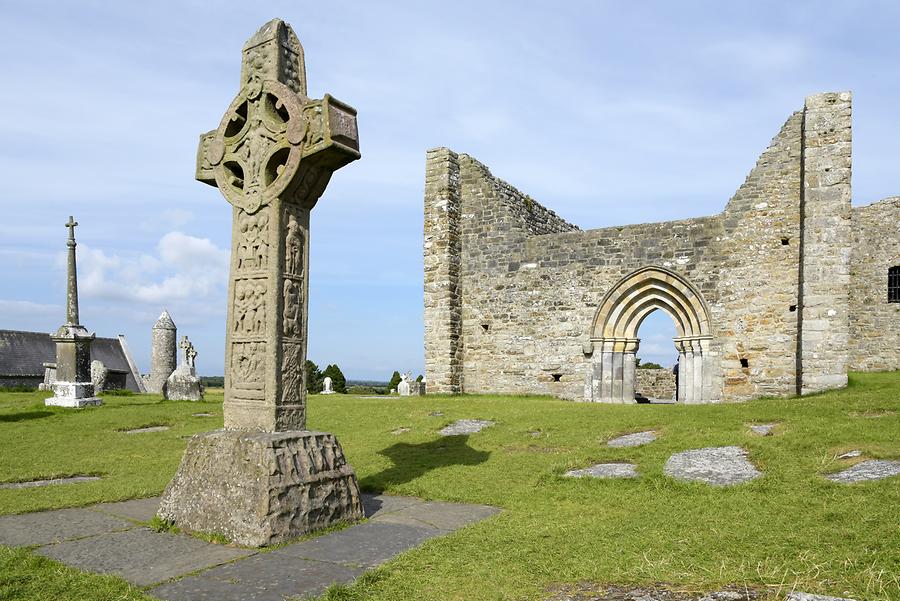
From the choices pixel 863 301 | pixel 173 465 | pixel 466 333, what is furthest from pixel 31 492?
pixel 863 301

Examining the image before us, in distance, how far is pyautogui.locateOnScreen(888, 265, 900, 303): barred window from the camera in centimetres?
1870

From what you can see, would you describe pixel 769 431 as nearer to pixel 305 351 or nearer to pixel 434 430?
pixel 434 430

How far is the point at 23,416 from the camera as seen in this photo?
11594 mm

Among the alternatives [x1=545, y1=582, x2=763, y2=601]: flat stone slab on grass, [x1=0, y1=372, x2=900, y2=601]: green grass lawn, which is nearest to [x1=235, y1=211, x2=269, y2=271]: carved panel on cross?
[x1=0, y1=372, x2=900, y2=601]: green grass lawn

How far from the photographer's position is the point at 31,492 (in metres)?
5.68

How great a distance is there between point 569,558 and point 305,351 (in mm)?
2493

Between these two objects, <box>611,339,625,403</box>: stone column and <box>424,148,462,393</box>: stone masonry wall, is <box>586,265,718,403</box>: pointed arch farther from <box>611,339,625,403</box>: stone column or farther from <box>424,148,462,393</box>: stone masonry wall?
<box>424,148,462,393</box>: stone masonry wall

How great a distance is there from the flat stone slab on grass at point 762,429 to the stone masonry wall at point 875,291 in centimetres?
1362

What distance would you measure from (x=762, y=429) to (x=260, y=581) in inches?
240

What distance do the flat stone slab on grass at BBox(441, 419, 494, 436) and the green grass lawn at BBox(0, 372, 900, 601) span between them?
219mm

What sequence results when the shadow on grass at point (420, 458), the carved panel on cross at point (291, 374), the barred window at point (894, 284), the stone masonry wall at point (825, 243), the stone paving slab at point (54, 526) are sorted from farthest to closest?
the barred window at point (894, 284) < the stone masonry wall at point (825, 243) < the shadow on grass at point (420, 458) < the carved panel on cross at point (291, 374) < the stone paving slab at point (54, 526)

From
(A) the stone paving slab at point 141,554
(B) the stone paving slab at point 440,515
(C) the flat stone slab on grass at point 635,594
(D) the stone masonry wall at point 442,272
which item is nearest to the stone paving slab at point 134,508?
Answer: (A) the stone paving slab at point 141,554

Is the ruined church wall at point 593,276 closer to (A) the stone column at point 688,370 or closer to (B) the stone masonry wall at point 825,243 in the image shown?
(B) the stone masonry wall at point 825,243

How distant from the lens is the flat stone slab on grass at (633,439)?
24.1ft
